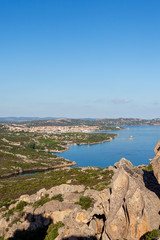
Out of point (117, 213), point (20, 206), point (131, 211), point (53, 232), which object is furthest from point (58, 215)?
point (20, 206)

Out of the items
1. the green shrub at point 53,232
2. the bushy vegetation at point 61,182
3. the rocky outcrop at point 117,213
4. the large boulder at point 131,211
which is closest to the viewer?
the large boulder at point 131,211

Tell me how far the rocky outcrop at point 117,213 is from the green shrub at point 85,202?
0.57m

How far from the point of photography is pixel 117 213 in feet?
36.0

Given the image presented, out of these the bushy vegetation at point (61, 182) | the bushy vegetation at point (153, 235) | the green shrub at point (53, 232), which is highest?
the bushy vegetation at point (153, 235)

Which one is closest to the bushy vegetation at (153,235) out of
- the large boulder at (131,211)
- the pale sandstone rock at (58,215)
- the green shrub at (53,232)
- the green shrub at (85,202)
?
the large boulder at (131,211)

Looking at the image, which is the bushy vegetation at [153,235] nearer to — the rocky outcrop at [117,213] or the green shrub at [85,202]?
the rocky outcrop at [117,213]

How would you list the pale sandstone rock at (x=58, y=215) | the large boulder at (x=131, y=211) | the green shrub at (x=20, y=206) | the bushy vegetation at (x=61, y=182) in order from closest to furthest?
the large boulder at (x=131, y=211) < the pale sandstone rock at (x=58, y=215) < the green shrub at (x=20, y=206) < the bushy vegetation at (x=61, y=182)

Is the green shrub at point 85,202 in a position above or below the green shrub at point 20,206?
above

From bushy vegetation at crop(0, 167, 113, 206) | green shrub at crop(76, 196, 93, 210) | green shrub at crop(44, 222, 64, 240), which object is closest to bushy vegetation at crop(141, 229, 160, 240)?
green shrub at crop(44, 222, 64, 240)

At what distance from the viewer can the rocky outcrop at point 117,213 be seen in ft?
33.8

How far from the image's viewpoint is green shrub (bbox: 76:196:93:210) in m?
15.9

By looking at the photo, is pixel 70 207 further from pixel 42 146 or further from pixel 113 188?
pixel 42 146

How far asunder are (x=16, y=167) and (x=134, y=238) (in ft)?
269

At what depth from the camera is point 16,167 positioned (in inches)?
3324
